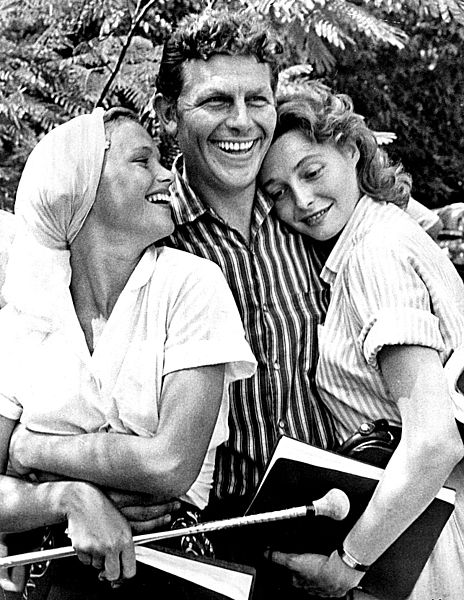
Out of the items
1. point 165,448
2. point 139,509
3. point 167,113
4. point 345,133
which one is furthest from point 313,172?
point 139,509

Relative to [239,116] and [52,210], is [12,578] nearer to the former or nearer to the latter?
[52,210]

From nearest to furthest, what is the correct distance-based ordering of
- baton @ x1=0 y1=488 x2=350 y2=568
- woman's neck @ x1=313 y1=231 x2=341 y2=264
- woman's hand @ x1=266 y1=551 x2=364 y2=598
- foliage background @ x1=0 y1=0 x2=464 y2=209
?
baton @ x1=0 y1=488 x2=350 y2=568, woman's hand @ x1=266 y1=551 x2=364 y2=598, woman's neck @ x1=313 y1=231 x2=341 y2=264, foliage background @ x1=0 y1=0 x2=464 y2=209

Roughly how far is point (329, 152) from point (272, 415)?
0.70 metres

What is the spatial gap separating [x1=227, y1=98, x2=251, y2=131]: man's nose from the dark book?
832 mm

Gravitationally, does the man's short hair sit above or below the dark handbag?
above

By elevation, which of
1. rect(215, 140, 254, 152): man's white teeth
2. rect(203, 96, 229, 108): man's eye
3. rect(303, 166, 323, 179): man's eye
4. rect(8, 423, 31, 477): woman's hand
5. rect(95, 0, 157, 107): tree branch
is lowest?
rect(8, 423, 31, 477): woman's hand

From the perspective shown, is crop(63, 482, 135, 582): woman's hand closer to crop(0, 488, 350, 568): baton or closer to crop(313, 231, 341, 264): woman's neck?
crop(0, 488, 350, 568): baton

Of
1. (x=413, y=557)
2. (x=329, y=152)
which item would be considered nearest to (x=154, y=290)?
(x=329, y=152)

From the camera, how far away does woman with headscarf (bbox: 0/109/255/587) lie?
208 cm

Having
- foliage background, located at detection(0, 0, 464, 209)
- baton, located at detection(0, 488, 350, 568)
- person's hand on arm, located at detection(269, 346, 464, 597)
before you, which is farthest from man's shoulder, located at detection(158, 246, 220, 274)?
foliage background, located at detection(0, 0, 464, 209)

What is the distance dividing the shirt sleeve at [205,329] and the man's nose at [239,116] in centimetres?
45

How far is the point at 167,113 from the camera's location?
8.54 feet

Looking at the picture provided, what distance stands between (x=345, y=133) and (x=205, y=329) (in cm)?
72

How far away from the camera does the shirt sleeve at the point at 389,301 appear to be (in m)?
2.14
